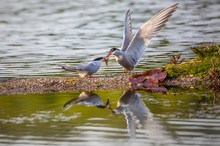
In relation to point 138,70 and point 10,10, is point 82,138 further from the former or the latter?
point 10,10

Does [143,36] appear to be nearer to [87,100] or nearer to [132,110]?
[87,100]

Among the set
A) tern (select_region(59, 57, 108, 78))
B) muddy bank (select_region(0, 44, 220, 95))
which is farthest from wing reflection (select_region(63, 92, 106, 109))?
tern (select_region(59, 57, 108, 78))

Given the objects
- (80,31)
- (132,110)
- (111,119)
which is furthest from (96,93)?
(80,31)

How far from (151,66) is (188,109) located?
435 centimetres

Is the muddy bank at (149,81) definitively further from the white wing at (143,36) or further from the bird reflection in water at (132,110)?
the bird reflection in water at (132,110)

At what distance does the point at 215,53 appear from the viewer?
13656mm

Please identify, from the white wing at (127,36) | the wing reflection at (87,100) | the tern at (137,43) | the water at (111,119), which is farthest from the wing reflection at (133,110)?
the white wing at (127,36)

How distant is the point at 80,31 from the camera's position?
23156 millimetres

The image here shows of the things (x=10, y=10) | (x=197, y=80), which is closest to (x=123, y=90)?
(x=197, y=80)

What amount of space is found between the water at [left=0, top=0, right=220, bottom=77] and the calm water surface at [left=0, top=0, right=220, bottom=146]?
0.02 meters

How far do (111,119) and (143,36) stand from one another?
141 inches

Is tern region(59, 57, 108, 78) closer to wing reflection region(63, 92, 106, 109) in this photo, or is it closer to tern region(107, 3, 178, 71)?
tern region(107, 3, 178, 71)

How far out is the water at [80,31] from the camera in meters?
16.6

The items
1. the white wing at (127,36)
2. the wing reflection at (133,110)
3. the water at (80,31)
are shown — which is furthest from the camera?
the water at (80,31)
